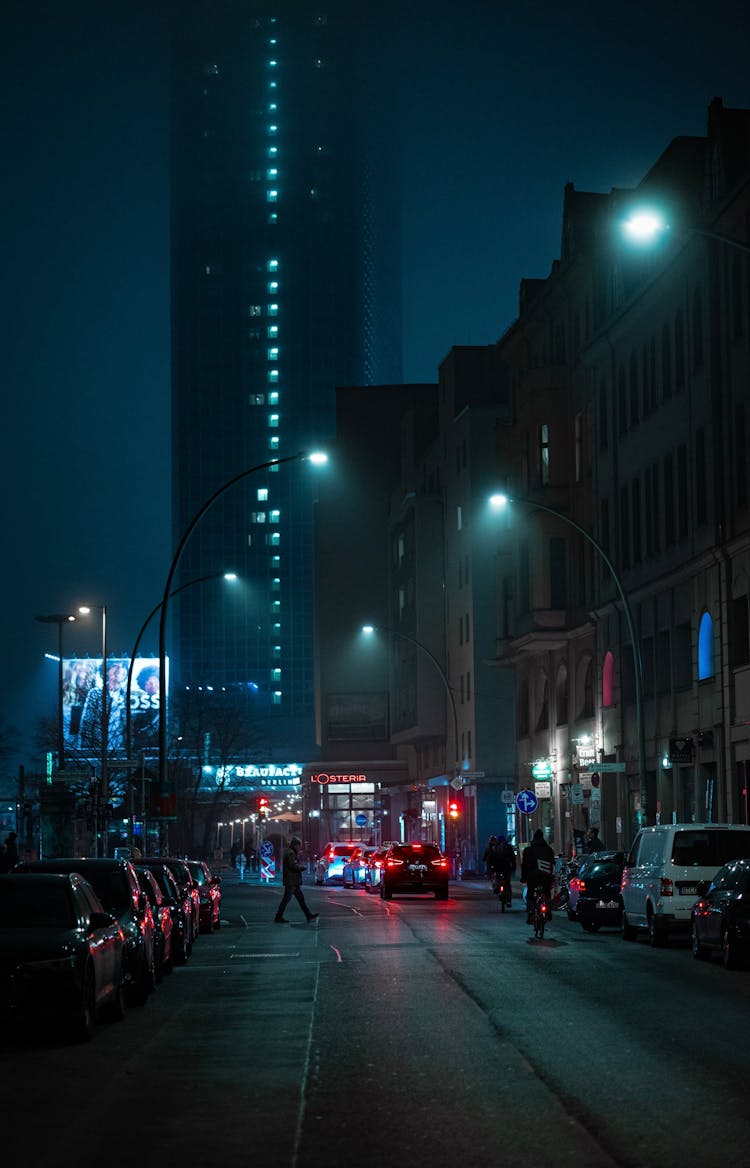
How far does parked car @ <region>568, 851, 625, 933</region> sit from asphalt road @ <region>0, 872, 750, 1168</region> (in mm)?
9218

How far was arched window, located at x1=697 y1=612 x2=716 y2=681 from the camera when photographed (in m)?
48.4

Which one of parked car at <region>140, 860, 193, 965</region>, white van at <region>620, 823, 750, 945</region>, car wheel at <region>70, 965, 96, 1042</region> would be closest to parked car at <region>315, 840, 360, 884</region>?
parked car at <region>140, 860, 193, 965</region>

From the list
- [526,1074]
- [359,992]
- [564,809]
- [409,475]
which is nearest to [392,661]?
[409,475]

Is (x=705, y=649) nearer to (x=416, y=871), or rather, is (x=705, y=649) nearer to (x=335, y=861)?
(x=416, y=871)

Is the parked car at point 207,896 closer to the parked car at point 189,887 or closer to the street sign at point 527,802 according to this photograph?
the parked car at point 189,887

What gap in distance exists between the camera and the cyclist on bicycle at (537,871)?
104 ft

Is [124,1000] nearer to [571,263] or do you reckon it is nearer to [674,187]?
[674,187]

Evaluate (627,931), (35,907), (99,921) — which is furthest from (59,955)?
(627,931)

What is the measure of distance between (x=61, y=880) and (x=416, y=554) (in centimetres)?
7804

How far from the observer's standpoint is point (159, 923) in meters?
23.5

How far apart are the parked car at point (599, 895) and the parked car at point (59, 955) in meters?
17.4

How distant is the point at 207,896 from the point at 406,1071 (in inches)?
936

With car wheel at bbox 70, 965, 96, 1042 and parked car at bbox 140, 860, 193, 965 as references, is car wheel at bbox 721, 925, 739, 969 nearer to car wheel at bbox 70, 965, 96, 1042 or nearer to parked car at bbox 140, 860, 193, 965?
parked car at bbox 140, 860, 193, 965

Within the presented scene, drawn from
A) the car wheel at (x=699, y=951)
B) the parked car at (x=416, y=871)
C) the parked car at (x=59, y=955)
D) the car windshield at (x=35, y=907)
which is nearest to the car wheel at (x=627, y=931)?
the car wheel at (x=699, y=951)
